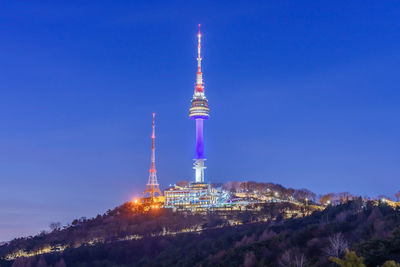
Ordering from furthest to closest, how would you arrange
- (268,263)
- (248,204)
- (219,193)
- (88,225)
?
(219,193)
(88,225)
(248,204)
(268,263)

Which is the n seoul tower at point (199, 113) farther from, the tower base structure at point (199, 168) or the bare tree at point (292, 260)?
the bare tree at point (292, 260)

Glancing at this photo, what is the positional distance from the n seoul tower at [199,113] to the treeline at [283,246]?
56.6m

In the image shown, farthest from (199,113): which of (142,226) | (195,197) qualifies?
(142,226)

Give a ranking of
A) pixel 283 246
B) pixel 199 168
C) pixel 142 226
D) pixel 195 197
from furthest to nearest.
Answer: pixel 199 168 < pixel 195 197 < pixel 142 226 < pixel 283 246

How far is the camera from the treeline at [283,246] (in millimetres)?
33281

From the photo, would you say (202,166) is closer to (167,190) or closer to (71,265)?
(167,190)

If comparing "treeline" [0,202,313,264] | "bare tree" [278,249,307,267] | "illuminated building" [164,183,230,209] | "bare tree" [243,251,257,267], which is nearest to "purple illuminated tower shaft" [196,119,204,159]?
"illuminated building" [164,183,230,209]

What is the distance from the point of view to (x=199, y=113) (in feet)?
481

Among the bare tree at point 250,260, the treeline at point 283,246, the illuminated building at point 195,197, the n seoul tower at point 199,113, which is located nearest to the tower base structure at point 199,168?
the n seoul tower at point 199,113

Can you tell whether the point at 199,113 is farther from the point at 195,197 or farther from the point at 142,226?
the point at 142,226

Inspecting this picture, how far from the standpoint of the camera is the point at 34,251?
289ft

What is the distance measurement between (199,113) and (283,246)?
4075 inches

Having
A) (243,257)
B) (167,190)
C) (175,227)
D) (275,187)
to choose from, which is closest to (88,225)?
(167,190)

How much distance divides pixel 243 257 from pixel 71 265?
42642 mm
